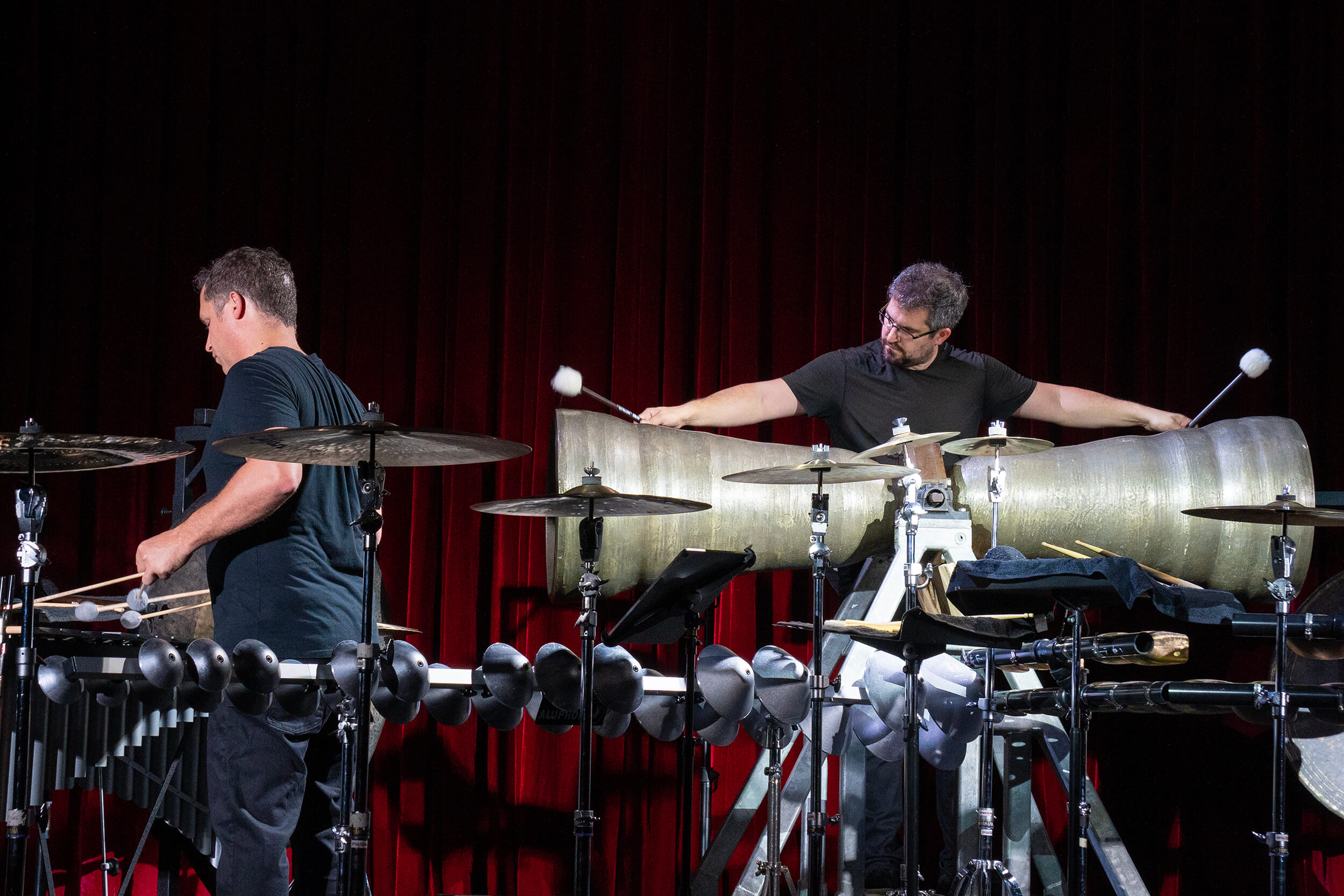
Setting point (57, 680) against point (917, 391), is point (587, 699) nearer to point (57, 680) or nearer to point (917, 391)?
point (57, 680)

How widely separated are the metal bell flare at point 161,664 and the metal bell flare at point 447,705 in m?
0.74

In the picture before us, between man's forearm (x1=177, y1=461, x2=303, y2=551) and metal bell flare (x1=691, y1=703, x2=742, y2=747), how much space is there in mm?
1425

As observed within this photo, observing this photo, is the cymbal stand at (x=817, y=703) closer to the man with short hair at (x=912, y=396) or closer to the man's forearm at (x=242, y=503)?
the man with short hair at (x=912, y=396)

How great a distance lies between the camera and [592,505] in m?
3.34

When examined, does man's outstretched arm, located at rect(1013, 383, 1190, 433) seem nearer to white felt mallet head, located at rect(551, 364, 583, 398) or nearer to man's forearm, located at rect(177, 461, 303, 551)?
white felt mallet head, located at rect(551, 364, 583, 398)

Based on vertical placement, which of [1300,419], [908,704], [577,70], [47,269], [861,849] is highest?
[577,70]

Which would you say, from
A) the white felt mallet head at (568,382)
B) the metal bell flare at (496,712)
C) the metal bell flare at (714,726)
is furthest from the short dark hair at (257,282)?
the metal bell flare at (714,726)

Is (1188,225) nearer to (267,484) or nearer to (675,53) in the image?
(675,53)

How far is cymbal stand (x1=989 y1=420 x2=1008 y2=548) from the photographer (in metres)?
3.97

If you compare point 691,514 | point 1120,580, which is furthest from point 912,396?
point 1120,580

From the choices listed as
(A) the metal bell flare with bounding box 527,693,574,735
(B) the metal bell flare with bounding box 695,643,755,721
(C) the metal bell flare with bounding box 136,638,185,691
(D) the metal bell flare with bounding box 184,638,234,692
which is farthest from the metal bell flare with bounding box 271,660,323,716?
(B) the metal bell flare with bounding box 695,643,755,721

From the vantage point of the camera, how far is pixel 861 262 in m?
5.65

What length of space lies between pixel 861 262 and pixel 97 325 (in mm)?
3394

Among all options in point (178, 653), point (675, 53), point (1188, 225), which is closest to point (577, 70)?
point (675, 53)
